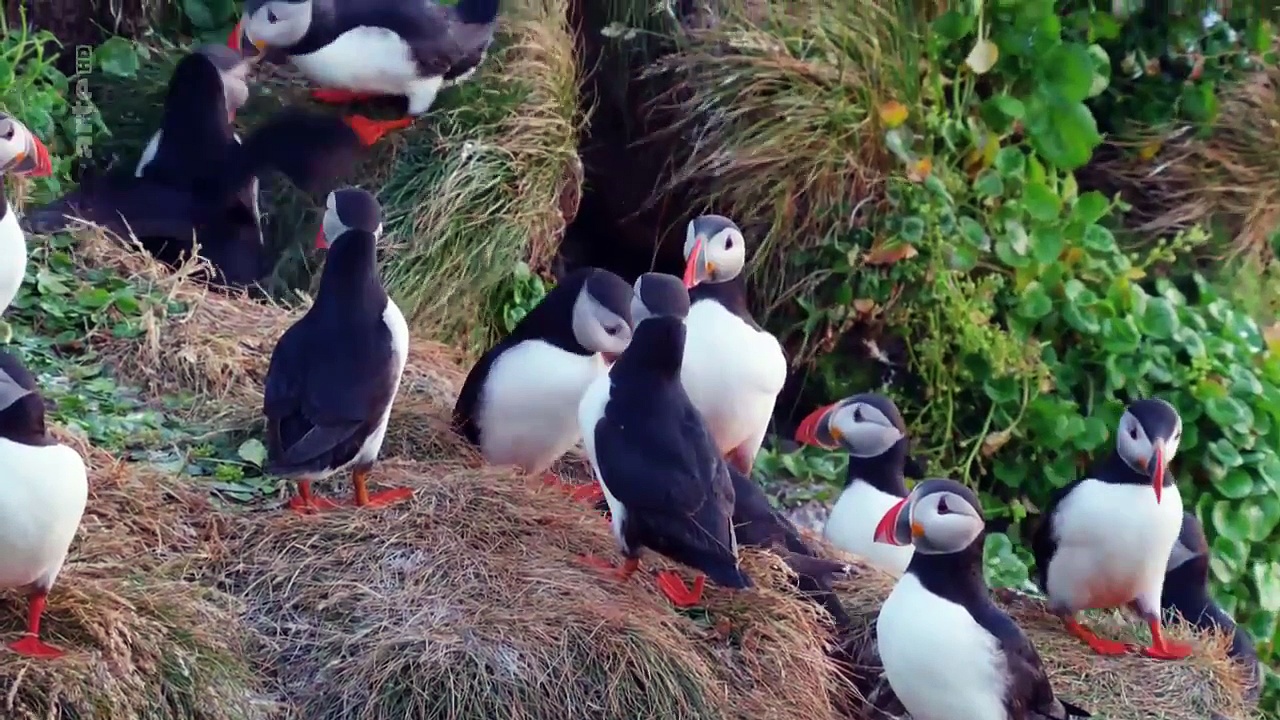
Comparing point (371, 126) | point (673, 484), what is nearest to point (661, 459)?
point (673, 484)

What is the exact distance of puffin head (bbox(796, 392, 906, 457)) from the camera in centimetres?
445

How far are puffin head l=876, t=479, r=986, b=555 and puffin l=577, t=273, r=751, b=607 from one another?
0.41 meters

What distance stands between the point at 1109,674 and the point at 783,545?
91cm

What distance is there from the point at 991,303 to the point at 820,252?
0.69m

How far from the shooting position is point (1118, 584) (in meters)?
4.16

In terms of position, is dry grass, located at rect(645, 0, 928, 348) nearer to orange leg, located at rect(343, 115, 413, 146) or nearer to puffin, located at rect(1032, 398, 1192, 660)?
orange leg, located at rect(343, 115, 413, 146)

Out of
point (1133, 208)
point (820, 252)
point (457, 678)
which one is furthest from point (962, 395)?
point (457, 678)

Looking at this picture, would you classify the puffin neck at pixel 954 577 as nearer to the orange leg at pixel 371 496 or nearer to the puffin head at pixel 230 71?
the orange leg at pixel 371 496

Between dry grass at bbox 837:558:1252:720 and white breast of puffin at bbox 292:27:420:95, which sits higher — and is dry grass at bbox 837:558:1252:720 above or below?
below

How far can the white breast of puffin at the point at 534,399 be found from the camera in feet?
13.4

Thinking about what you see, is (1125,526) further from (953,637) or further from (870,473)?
(953,637)

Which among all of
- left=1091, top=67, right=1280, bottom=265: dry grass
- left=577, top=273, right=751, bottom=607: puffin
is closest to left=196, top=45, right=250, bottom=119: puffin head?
left=577, top=273, right=751, bottom=607: puffin

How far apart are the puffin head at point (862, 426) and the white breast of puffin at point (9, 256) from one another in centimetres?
215

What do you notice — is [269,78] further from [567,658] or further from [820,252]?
[567,658]
